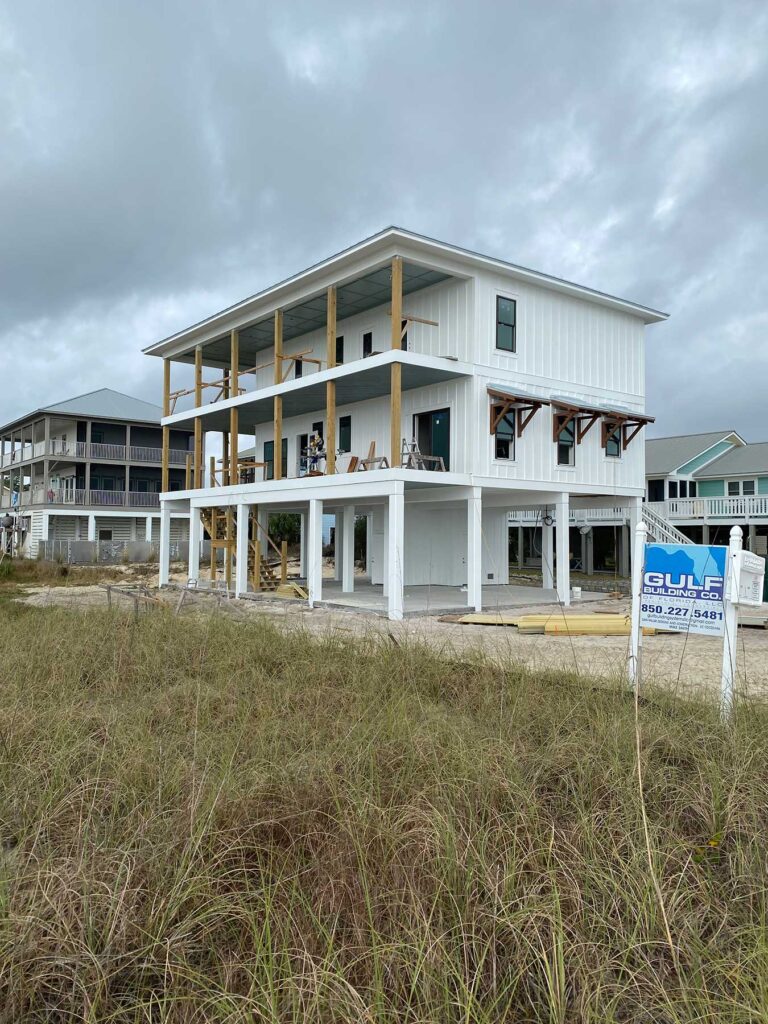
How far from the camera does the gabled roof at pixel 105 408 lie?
163 feet

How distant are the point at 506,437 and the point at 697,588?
46.8ft

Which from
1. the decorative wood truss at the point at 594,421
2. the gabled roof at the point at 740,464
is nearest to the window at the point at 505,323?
the decorative wood truss at the point at 594,421

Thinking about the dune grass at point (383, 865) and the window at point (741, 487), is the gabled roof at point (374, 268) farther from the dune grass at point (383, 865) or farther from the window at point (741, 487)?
the window at point (741, 487)

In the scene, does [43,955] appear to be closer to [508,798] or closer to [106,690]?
[508,798]

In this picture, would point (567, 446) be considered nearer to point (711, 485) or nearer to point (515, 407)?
point (515, 407)

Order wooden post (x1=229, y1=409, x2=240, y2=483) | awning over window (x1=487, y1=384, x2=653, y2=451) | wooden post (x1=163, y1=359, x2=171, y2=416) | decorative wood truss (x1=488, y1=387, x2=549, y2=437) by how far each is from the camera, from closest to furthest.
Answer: decorative wood truss (x1=488, y1=387, x2=549, y2=437)
awning over window (x1=487, y1=384, x2=653, y2=451)
wooden post (x1=229, y1=409, x2=240, y2=483)
wooden post (x1=163, y1=359, x2=171, y2=416)

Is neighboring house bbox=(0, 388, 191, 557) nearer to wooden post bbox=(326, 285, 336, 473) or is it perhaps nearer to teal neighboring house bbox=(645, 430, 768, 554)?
teal neighboring house bbox=(645, 430, 768, 554)

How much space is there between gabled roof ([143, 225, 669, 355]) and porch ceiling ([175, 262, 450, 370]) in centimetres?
38

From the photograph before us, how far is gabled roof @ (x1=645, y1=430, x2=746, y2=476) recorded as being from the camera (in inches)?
1555

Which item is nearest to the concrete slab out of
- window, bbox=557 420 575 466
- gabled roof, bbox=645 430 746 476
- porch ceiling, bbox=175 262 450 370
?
window, bbox=557 420 575 466

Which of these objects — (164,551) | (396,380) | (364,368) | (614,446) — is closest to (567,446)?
(614,446)

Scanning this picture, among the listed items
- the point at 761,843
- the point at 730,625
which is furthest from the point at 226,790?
the point at 730,625

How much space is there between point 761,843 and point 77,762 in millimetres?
4136

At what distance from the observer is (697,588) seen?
22.4 ft
